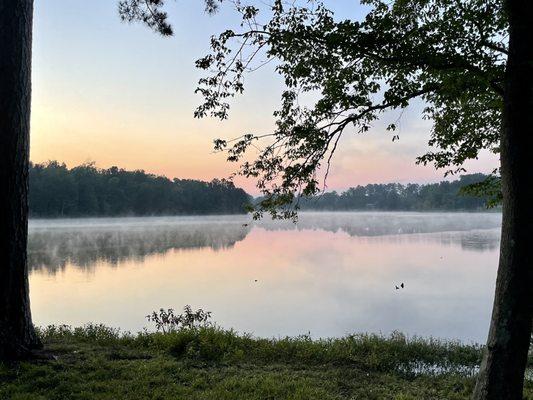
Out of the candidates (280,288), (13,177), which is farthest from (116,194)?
(13,177)

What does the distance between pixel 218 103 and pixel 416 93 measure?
2381mm

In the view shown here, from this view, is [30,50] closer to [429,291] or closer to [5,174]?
[5,174]

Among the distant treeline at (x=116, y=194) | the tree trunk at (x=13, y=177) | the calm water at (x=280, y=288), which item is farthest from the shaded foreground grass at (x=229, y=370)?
the distant treeline at (x=116, y=194)

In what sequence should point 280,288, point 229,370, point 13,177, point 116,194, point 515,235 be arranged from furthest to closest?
1. point 116,194
2. point 280,288
3. point 229,370
4. point 13,177
5. point 515,235

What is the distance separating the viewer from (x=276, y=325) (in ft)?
40.3

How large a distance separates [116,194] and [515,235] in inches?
3526

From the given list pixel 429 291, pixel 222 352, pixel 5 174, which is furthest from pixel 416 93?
pixel 429 291

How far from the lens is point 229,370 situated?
545 cm

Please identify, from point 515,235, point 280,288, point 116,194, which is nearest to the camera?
point 515,235

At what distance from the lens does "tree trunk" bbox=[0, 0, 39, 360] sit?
5.13 m

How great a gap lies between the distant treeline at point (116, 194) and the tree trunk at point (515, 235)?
6178 centimetres

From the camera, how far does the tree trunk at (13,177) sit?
16.8 feet

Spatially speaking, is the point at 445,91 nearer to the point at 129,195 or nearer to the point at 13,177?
the point at 13,177

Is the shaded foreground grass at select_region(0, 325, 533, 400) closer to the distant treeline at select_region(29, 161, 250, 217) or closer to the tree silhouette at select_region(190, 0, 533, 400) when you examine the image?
the tree silhouette at select_region(190, 0, 533, 400)
